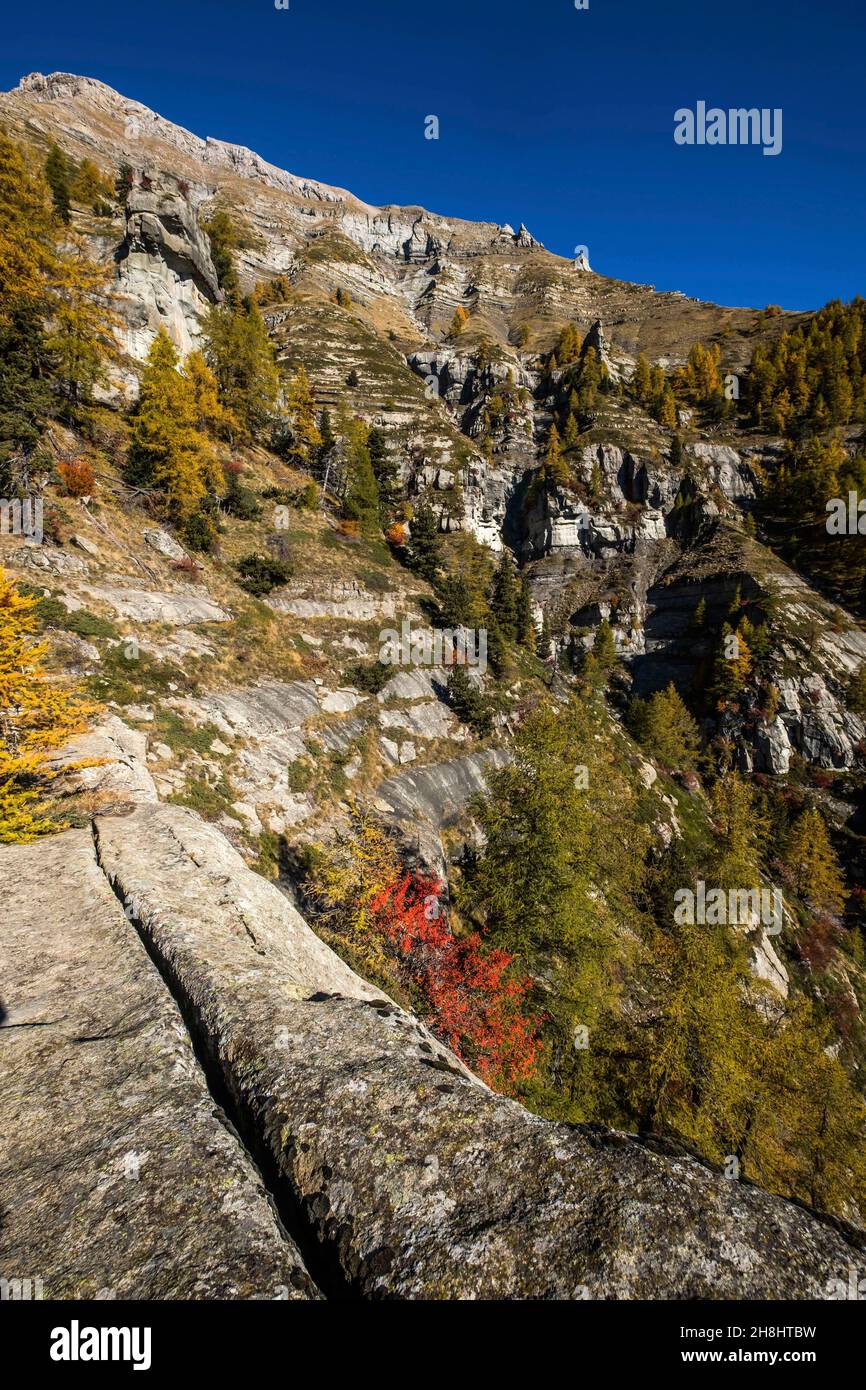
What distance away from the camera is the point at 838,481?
2945 inches

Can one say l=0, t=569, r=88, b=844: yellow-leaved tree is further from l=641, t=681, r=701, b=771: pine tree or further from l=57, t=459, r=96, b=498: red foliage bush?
l=641, t=681, r=701, b=771: pine tree

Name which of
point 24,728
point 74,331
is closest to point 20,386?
point 74,331

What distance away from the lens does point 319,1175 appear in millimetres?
4508

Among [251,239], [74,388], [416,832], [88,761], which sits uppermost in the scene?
[251,239]

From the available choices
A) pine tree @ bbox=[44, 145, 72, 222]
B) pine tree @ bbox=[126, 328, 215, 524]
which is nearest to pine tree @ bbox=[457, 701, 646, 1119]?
pine tree @ bbox=[126, 328, 215, 524]

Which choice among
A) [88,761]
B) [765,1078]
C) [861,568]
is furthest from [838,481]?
[88,761]

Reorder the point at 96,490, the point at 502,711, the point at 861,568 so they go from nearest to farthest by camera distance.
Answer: the point at 96,490
the point at 502,711
the point at 861,568

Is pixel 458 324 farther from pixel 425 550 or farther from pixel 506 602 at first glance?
pixel 425 550

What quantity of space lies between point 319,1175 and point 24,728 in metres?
Result: 13.2

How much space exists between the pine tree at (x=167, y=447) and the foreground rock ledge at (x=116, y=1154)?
31.0 meters

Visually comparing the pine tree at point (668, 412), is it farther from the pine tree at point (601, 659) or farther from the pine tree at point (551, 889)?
the pine tree at point (551, 889)
